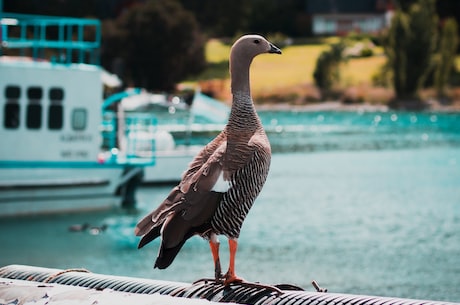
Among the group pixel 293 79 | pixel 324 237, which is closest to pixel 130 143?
pixel 324 237

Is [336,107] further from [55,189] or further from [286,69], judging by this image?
[55,189]

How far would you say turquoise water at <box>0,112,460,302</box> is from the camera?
2144 centimetres

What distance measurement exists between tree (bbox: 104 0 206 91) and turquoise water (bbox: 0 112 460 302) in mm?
52721

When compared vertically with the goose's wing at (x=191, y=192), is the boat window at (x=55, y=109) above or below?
below

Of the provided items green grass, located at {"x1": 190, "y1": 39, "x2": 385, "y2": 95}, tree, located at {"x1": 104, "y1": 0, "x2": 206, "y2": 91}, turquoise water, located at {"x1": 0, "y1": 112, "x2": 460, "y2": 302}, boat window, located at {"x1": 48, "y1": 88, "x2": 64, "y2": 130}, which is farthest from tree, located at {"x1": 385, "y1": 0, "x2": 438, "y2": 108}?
boat window, located at {"x1": 48, "y1": 88, "x2": 64, "y2": 130}

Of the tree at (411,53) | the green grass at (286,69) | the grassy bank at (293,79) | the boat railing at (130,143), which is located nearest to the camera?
the boat railing at (130,143)

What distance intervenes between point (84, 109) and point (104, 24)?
79.2 meters

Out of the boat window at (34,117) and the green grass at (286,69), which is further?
the green grass at (286,69)

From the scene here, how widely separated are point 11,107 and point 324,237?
756 centimetres

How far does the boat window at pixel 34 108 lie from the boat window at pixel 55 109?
223mm

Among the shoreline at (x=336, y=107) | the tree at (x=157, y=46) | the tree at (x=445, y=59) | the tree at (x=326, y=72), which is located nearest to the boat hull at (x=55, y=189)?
the tree at (x=157, y=46)

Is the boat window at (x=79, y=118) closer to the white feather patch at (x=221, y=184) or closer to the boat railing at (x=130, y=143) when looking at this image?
the boat railing at (x=130, y=143)

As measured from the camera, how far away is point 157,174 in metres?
33.6

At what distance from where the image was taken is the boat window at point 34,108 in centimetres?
2748
